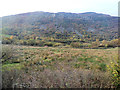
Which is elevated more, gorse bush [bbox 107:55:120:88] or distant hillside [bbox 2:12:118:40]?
distant hillside [bbox 2:12:118:40]

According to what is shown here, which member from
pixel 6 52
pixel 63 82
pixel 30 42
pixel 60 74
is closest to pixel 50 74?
pixel 60 74

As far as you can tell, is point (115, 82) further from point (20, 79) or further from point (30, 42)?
point (30, 42)

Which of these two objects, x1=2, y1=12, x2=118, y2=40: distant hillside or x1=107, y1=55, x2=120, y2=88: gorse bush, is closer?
x1=107, y1=55, x2=120, y2=88: gorse bush

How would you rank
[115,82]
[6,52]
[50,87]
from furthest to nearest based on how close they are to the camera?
[6,52], [115,82], [50,87]

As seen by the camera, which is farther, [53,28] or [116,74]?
[53,28]

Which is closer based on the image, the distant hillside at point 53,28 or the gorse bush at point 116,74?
the gorse bush at point 116,74

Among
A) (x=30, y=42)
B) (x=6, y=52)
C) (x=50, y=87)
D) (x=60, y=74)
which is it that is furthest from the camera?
(x=30, y=42)

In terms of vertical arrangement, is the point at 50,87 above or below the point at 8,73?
below

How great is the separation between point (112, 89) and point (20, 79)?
2.99m

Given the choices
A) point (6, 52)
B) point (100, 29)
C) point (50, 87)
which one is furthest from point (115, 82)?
point (100, 29)

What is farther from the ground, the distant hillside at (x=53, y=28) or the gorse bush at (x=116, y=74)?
the distant hillside at (x=53, y=28)

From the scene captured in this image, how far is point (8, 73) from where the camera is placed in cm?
345

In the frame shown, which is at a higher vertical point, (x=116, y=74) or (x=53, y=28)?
(x=53, y=28)

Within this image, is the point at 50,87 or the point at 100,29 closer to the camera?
the point at 50,87
